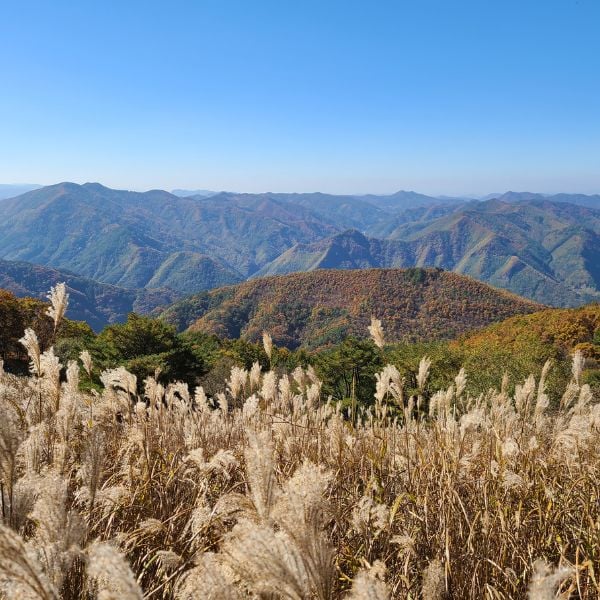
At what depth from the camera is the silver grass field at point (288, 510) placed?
2.96 ft

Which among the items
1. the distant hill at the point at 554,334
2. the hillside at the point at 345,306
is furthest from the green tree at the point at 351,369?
the hillside at the point at 345,306

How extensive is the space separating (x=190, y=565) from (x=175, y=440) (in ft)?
4.93

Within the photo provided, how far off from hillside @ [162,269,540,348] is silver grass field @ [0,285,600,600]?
306 feet

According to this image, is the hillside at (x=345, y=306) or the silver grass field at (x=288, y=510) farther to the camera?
the hillside at (x=345, y=306)

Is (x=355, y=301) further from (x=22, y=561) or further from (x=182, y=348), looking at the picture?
(x=22, y=561)

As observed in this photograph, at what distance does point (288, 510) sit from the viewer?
101 centimetres

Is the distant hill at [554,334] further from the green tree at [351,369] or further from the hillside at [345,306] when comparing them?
the hillside at [345,306]

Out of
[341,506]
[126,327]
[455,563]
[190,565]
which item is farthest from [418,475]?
[126,327]

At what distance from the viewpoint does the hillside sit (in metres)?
108

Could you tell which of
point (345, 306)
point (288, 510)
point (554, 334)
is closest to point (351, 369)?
point (554, 334)

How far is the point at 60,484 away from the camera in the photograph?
114 cm

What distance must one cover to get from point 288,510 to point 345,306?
12500 cm

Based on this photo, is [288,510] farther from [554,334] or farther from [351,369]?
[554,334]

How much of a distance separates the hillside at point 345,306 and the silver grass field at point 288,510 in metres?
93.2
